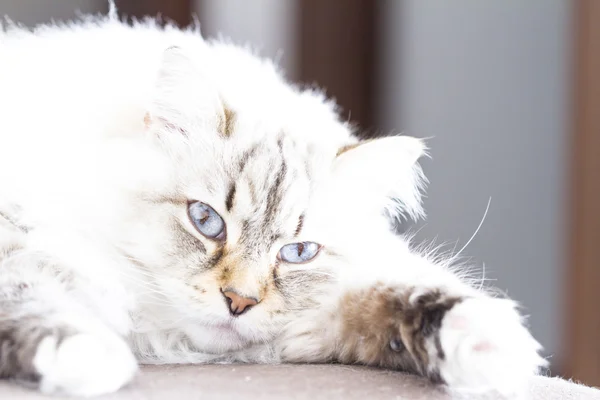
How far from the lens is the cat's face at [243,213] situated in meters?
1.17

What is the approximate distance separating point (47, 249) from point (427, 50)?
2.71 m

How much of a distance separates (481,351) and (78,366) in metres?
0.52

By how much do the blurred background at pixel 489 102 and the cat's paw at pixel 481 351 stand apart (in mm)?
1879

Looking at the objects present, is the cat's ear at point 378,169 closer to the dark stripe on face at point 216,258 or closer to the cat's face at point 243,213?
the cat's face at point 243,213

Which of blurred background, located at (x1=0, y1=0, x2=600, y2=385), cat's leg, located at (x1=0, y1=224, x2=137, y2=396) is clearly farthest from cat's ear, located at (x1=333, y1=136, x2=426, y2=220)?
blurred background, located at (x1=0, y1=0, x2=600, y2=385)

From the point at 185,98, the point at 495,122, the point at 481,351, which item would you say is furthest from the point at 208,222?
the point at 495,122

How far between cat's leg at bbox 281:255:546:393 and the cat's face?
0.20ft

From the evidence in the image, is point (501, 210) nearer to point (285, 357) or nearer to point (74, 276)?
point (285, 357)

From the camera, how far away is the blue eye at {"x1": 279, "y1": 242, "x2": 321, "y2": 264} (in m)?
1.24

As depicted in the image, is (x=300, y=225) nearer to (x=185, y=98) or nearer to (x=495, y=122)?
(x=185, y=98)

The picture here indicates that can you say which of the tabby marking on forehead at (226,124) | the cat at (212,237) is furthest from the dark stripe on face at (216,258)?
the tabby marking on forehead at (226,124)

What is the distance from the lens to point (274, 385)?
1.01 m

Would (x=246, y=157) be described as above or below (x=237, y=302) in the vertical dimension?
above

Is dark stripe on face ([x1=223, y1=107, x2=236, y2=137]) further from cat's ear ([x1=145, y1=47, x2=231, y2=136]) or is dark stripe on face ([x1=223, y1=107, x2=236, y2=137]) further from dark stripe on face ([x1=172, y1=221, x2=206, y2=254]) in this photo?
dark stripe on face ([x1=172, y1=221, x2=206, y2=254])
